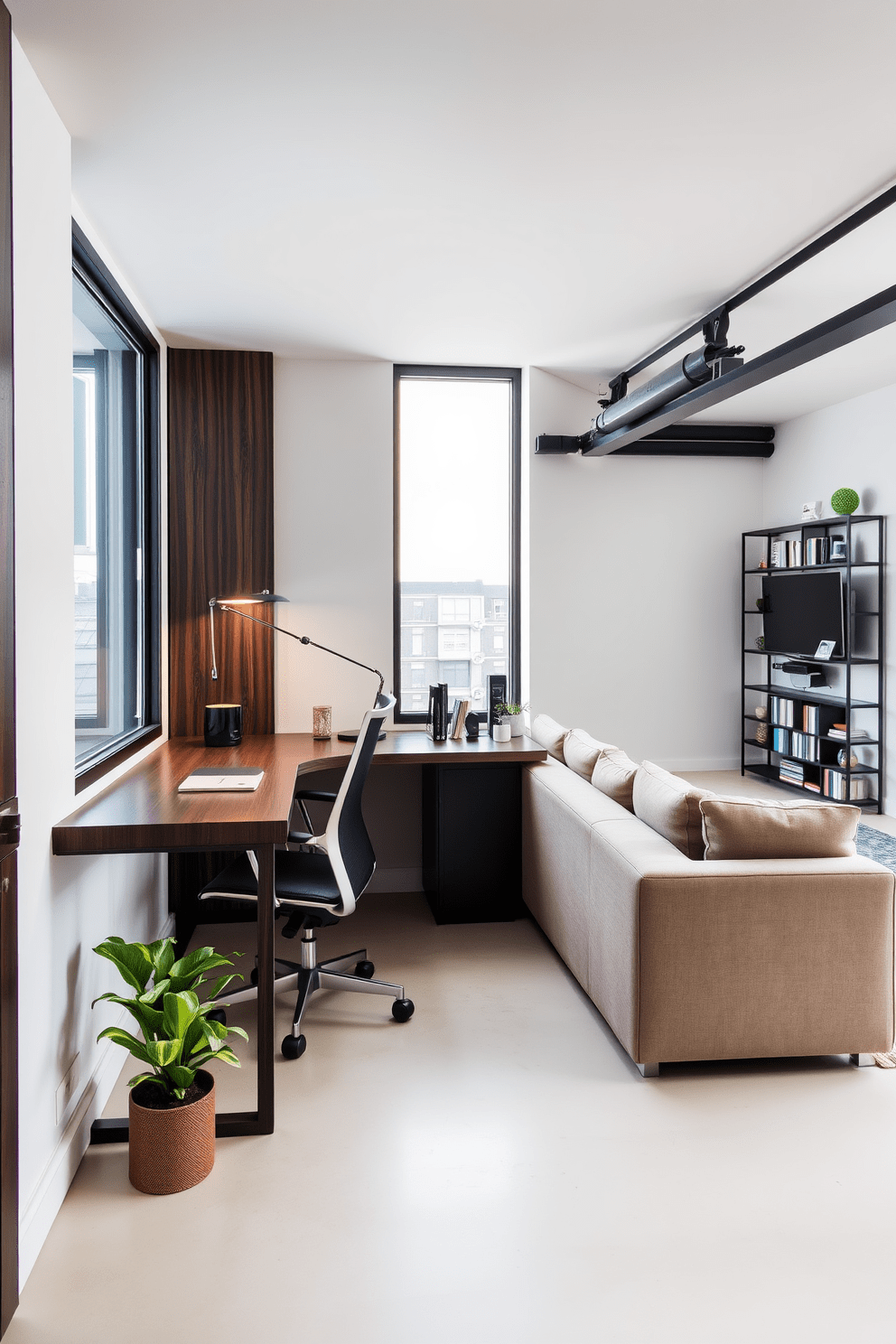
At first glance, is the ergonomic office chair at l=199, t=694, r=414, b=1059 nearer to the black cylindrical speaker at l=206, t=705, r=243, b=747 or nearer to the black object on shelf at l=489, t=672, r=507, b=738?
the black cylindrical speaker at l=206, t=705, r=243, b=747

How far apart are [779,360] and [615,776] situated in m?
1.67

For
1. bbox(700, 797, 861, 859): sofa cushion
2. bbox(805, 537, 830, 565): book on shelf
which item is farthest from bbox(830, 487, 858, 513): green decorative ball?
bbox(700, 797, 861, 859): sofa cushion

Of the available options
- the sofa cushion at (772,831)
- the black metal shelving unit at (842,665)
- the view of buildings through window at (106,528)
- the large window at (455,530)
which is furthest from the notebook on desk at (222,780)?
the black metal shelving unit at (842,665)

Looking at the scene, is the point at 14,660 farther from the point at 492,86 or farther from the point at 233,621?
the point at 233,621

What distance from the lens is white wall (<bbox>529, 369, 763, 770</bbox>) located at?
5.11 meters

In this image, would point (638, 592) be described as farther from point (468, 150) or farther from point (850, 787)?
point (468, 150)

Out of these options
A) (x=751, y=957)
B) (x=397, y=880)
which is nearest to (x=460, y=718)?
(x=397, y=880)

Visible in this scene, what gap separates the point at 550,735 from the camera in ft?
13.3

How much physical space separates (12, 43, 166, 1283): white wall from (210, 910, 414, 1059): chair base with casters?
53cm

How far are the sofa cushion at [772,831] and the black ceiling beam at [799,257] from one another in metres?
1.87

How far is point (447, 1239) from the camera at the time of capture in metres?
1.85

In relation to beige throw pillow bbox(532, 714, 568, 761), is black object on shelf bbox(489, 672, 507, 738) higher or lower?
higher

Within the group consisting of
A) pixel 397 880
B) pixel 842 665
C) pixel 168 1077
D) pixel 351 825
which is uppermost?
pixel 842 665

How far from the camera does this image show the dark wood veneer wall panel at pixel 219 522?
4152 mm
